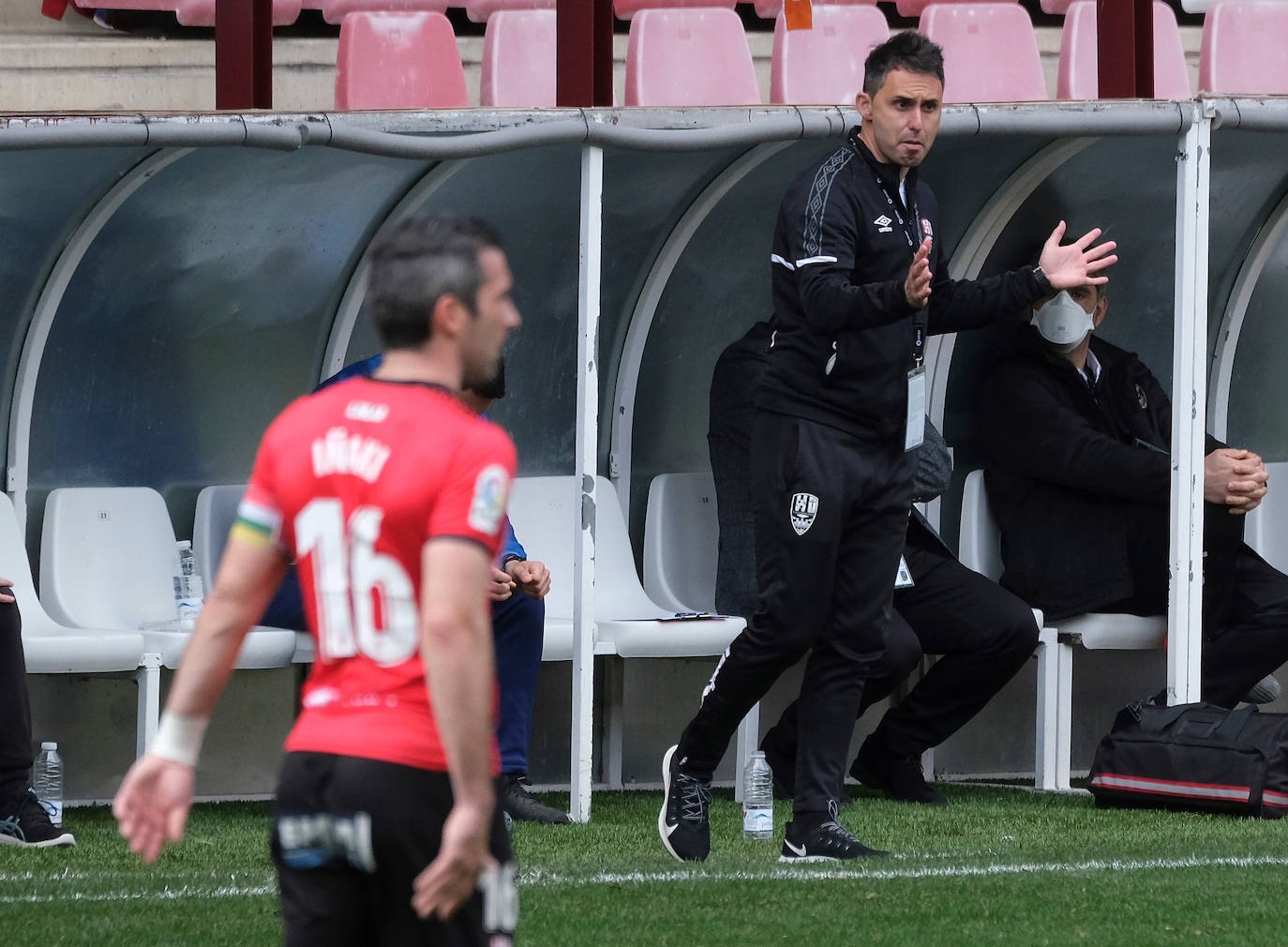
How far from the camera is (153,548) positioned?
6242 millimetres

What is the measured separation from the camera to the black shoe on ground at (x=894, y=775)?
20.1 ft

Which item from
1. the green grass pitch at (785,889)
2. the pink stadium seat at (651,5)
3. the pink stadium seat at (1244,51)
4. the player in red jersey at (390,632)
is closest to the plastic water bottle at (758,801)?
the green grass pitch at (785,889)

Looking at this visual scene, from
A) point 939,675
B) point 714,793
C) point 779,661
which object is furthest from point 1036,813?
point 779,661

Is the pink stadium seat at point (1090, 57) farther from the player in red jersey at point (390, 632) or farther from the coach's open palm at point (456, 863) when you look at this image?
the coach's open palm at point (456, 863)

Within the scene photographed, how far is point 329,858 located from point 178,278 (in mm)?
4268

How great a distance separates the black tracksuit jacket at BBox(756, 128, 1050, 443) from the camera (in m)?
4.64

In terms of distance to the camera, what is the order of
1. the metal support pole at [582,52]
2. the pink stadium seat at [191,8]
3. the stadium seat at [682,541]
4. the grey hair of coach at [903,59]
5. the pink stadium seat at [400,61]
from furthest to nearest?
1. the pink stadium seat at [191,8]
2. the pink stadium seat at [400,61]
3. the stadium seat at [682,541]
4. the metal support pole at [582,52]
5. the grey hair of coach at [903,59]

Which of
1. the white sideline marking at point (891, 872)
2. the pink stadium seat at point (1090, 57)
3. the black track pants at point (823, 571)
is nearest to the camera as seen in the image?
the white sideline marking at point (891, 872)

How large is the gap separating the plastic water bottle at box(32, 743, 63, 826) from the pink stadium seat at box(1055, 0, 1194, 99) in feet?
16.0

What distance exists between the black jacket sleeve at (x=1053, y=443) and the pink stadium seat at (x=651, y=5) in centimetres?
328

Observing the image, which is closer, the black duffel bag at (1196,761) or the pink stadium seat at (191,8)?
the black duffel bag at (1196,761)

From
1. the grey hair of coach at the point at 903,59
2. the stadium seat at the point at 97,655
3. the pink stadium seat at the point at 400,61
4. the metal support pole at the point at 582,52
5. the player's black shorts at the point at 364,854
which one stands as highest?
the pink stadium seat at the point at 400,61

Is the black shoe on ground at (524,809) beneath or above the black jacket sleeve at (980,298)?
beneath

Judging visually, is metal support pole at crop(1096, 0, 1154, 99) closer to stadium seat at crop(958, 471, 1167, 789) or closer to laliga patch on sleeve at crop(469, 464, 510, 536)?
stadium seat at crop(958, 471, 1167, 789)
